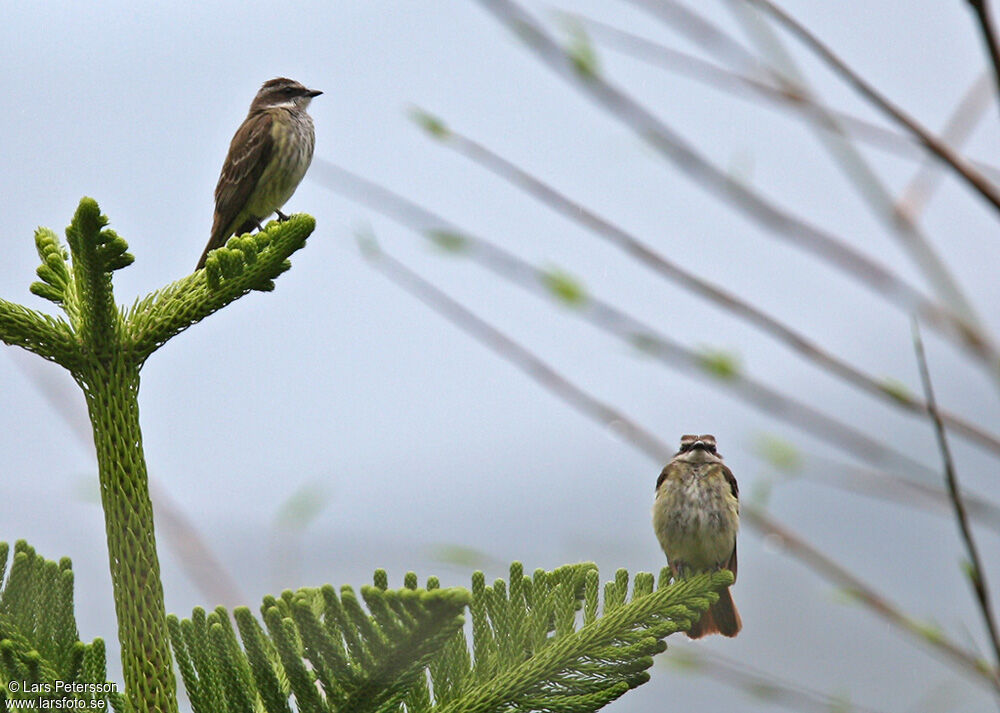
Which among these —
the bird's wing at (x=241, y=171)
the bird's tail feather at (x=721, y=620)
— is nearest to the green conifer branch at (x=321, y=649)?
the bird's tail feather at (x=721, y=620)

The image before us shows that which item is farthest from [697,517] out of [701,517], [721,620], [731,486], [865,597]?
[865,597]

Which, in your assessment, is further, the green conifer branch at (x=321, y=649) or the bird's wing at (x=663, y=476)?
the bird's wing at (x=663, y=476)

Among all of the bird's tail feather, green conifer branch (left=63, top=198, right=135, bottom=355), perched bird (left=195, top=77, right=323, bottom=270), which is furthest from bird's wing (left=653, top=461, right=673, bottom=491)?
green conifer branch (left=63, top=198, right=135, bottom=355)

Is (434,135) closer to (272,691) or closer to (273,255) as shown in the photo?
(273,255)

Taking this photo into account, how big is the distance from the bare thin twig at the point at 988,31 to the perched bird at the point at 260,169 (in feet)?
10.2

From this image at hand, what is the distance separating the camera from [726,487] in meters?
4.24

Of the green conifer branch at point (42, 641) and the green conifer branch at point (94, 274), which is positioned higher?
the green conifer branch at point (94, 274)

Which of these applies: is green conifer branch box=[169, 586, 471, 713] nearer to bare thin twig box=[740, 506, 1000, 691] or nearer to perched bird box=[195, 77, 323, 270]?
bare thin twig box=[740, 506, 1000, 691]

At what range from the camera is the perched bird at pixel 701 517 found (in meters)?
4.09

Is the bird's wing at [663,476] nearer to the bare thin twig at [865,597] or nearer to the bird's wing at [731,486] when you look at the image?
the bird's wing at [731,486]

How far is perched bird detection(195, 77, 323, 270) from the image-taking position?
447 centimetres

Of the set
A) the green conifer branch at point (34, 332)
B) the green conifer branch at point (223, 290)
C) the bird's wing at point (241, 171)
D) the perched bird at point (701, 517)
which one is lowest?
the green conifer branch at point (34, 332)

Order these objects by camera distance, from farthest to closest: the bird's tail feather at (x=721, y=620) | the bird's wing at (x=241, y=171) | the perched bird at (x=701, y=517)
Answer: the bird's wing at (x=241, y=171) < the perched bird at (x=701, y=517) < the bird's tail feather at (x=721, y=620)

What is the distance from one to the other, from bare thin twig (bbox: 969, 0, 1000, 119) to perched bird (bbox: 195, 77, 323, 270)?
311cm
